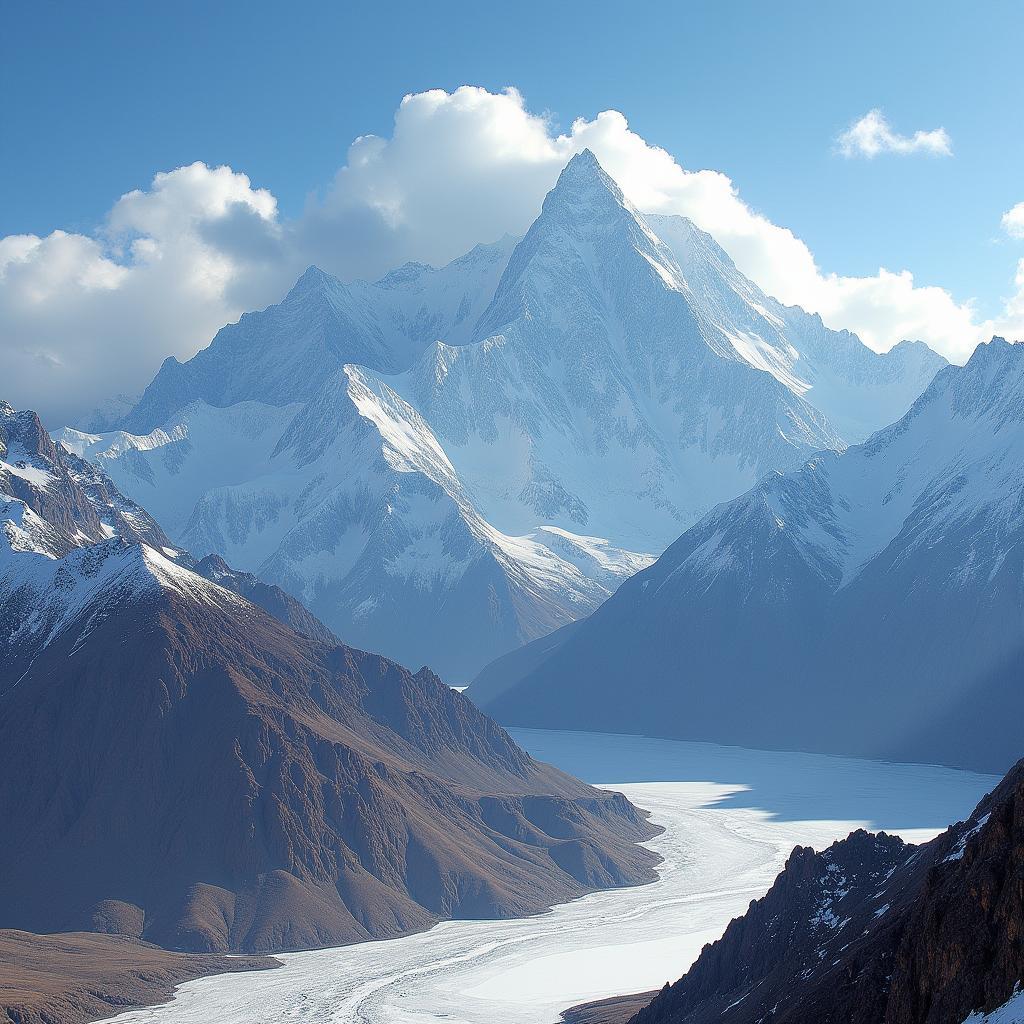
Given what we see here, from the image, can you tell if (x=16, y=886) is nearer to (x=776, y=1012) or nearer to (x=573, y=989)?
(x=573, y=989)

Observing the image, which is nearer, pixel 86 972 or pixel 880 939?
pixel 880 939

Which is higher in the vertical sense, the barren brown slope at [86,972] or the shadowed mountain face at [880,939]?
the barren brown slope at [86,972]

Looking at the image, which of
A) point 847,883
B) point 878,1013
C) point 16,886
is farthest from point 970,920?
point 16,886

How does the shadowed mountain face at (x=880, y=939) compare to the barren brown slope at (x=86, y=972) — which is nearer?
the shadowed mountain face at (x=880, y=939)

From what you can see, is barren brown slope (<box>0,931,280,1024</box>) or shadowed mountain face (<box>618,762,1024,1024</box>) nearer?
shadowed mountain face (<box>618,762,1024,1024</box>)

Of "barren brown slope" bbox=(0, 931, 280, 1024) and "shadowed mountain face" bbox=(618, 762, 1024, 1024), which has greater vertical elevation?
"barren brown slope" bbox=(0, 931, 280, 1024)
